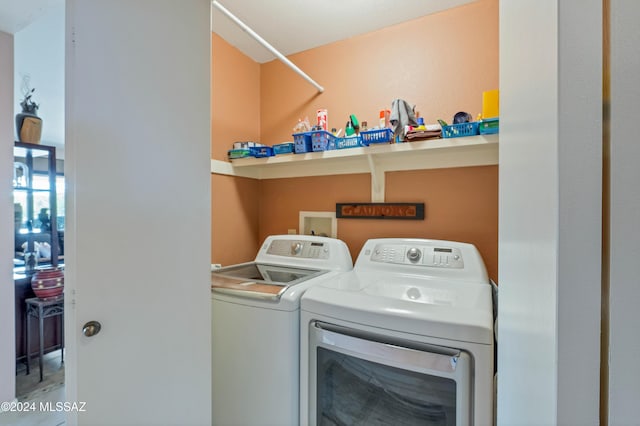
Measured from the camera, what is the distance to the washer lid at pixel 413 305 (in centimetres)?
93

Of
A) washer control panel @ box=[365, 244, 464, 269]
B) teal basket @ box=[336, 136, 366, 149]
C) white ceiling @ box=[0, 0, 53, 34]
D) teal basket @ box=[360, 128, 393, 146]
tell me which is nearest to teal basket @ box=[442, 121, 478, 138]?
teal basket @ box=[360, 128, 393, 146]

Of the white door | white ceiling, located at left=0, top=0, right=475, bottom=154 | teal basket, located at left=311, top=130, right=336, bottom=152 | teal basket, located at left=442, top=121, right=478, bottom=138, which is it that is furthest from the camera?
teal basket, located at left=311, top=130, right=336, bottom=152

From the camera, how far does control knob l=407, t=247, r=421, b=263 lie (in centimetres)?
154

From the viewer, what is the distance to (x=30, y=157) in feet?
8.23

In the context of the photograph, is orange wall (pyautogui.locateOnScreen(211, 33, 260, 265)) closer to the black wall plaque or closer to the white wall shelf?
the white wall shelf

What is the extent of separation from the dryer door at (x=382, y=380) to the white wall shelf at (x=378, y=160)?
38.8 inches

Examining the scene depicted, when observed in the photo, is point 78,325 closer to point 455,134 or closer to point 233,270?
point 233,270

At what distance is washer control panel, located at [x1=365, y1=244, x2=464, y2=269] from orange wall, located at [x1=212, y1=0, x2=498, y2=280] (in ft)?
0.76

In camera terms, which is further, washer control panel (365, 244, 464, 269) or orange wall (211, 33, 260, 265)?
orange wall (211, 33, 260, 265)

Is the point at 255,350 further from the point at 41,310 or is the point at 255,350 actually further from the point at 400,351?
the point at 41,310

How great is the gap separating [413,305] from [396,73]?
1.55m

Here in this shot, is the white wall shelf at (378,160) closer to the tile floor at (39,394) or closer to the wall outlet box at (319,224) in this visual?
the wall outlet box at (319,224)

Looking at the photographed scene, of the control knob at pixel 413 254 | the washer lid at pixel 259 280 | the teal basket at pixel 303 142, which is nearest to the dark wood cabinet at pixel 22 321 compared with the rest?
the washer lid at pixel 259 280

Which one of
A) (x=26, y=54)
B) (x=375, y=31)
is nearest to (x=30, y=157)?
(x=26, y=54)
